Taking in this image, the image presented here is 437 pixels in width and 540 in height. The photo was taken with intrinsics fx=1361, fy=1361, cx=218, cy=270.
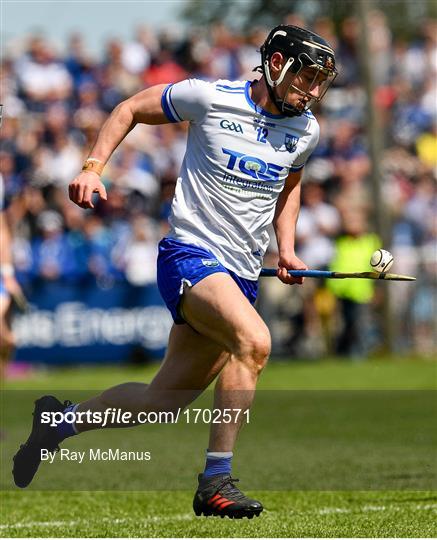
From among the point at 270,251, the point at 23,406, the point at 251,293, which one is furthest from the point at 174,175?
the point at 251,293

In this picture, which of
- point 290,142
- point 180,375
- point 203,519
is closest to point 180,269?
point 180,375

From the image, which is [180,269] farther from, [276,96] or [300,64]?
[300,64]

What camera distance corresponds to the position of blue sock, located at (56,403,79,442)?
7309 mm

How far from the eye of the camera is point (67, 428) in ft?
24.0

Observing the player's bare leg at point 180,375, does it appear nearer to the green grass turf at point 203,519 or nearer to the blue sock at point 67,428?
the blue sock at point 67,428

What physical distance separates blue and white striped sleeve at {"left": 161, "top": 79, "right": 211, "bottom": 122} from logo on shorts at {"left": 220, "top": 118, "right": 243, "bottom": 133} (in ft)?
0.35

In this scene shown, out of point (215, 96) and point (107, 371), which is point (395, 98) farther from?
point (215, 96)

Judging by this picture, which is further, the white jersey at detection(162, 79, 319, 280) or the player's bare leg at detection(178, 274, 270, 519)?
the white jersey at detection(162, 79, 319, 280)

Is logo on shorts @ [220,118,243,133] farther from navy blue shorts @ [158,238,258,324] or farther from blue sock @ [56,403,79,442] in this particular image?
blue sock @ [56,403,79,442]

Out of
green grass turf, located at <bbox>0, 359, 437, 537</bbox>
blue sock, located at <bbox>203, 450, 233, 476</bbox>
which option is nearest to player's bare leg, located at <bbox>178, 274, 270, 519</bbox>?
blue sock, located at <bbox>203, 450, 233, 476</bbox>

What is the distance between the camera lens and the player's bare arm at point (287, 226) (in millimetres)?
7242

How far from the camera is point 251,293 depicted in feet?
22.8

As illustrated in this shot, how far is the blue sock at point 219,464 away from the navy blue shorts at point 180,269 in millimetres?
729

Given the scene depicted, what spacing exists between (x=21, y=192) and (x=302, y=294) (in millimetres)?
4036
